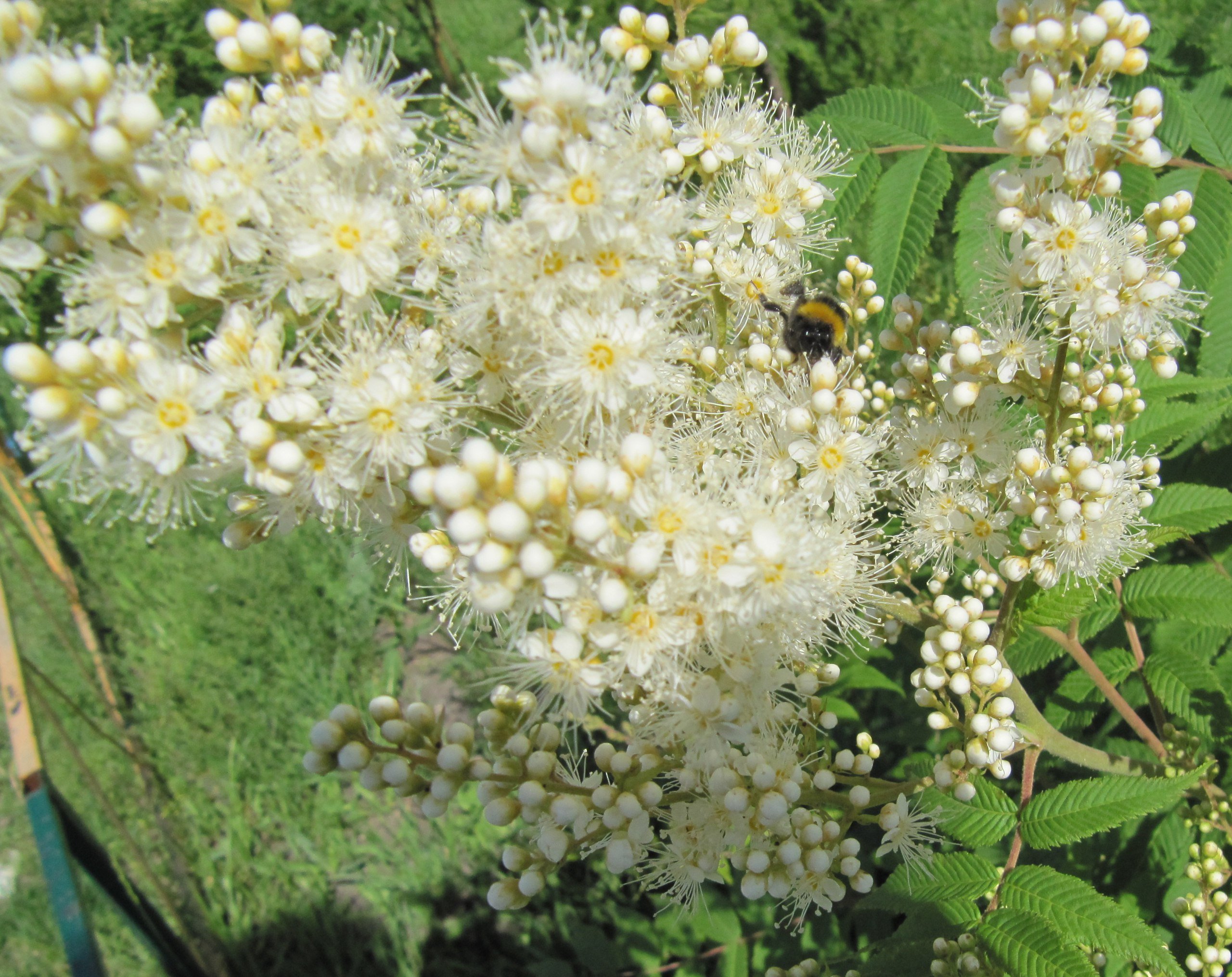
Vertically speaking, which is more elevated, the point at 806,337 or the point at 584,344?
the point at 584,344

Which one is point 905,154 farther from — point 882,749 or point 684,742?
point 882,749

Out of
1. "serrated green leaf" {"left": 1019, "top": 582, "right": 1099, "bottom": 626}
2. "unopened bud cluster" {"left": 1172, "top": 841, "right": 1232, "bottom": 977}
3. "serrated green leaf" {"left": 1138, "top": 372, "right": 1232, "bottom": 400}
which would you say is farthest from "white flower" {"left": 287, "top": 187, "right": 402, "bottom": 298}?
"unopened bud cluster" {"left": 1172, "top": 841, "right": 1232, "bottom": 977}

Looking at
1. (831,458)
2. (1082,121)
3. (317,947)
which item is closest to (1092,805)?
(831,458)

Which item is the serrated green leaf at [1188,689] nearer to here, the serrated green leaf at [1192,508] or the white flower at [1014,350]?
the serrated green leaf at [1192,508]

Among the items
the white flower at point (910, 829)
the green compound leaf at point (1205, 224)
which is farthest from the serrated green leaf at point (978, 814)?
the green compound leaf at point (1205, 224)

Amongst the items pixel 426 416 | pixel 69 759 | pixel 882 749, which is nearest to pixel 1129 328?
pixel 426 416
